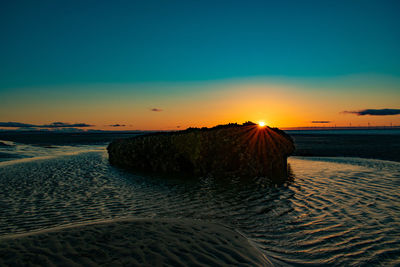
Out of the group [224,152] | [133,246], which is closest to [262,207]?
[133,246]

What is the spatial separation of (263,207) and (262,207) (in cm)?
3

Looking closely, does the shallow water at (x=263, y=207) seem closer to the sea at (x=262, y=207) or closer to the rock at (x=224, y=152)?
the sea at (x=262, y=207)

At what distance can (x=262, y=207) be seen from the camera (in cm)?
807

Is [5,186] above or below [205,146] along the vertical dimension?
below

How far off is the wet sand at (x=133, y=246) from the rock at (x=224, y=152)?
820 cm

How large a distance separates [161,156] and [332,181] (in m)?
9.58

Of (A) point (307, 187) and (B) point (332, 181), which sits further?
(B) point (332, 181)

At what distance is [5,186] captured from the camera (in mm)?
11492

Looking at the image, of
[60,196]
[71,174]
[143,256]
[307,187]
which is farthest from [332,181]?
[71,174]

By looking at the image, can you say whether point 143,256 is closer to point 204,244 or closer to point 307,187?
point 204,244

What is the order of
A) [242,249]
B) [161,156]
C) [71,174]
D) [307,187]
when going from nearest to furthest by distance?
[242,249] < [307,187] < [71,174] < [161,156]

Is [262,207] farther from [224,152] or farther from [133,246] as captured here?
[224,152]

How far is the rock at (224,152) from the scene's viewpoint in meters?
14.2

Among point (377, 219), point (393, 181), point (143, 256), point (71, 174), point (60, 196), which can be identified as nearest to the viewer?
point (143, 256)
